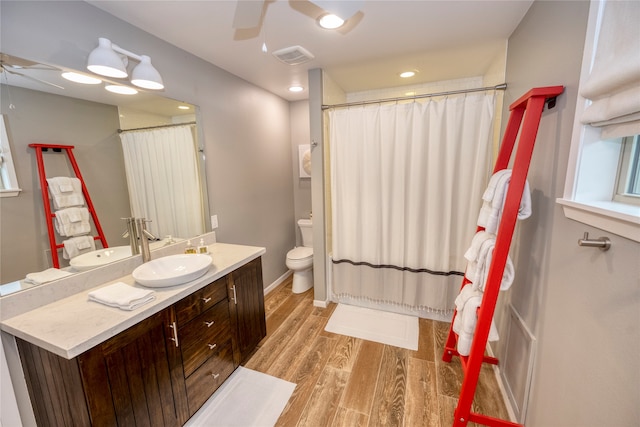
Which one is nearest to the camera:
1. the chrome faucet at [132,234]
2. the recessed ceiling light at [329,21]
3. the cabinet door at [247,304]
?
the recessed ceiling light at [329,21]

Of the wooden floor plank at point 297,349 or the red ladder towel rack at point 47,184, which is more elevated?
the red ladder towel rack at point 47,184

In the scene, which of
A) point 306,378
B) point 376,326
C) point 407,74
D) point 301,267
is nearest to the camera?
point 306,378

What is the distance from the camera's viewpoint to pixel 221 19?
1.50m

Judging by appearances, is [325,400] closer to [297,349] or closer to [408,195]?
[297,349]

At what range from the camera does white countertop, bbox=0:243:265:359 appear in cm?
93

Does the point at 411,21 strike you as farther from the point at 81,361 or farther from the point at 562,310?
the point at 81,361

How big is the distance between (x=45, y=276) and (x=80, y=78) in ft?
3.42

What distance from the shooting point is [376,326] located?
229 centimetres

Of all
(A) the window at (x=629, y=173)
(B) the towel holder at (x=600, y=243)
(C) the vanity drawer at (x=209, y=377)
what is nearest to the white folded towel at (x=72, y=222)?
(C) the vanity drawer at (x=209, y=377)

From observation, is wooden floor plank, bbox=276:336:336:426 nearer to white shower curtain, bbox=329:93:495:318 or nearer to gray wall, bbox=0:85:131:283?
white shower curtain, bbox=329:93:495:318

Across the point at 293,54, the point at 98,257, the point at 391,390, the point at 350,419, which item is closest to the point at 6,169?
the point at 98,257

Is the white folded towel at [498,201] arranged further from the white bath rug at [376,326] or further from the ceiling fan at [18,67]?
the ceiling fan at [18,67]

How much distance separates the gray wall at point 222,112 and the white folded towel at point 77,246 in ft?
2.89

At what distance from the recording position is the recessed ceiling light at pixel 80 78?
4.21ft
